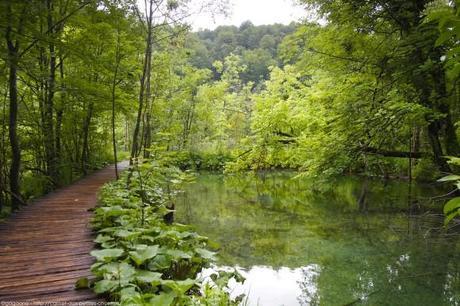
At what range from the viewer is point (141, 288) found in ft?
9.26

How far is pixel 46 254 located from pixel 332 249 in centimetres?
488

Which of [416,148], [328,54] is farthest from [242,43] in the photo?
[328,54]

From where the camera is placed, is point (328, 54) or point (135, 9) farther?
point (135, 9)

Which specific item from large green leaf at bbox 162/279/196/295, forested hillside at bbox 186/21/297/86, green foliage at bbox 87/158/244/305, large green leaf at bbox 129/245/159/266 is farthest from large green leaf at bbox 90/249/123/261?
forested hillside at bbox 186/21/297/86

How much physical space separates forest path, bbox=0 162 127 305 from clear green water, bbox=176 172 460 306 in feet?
7.57

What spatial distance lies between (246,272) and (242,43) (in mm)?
59005

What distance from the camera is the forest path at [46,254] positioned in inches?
107

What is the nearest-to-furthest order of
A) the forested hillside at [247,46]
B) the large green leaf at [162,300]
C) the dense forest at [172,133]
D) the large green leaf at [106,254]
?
the large green leaf at [162,300]
the large green leaf at [106,254]
the dense forest at [172,133]
the forested hillside at [247,46]

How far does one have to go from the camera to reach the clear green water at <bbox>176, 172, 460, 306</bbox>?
4.82m

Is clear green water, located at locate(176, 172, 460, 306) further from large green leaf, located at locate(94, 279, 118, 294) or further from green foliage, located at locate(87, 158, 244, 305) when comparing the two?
large green leaf, located at locate(94, 279, 118, 294)

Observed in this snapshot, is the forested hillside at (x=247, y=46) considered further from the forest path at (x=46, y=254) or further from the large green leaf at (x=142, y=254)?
the large green leaf at (x=142, y=254)

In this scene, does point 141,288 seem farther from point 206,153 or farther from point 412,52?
point 206,153

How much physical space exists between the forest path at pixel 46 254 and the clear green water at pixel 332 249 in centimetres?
231

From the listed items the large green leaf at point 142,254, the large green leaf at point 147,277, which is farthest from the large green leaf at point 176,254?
the large green leaf at point 147,277
